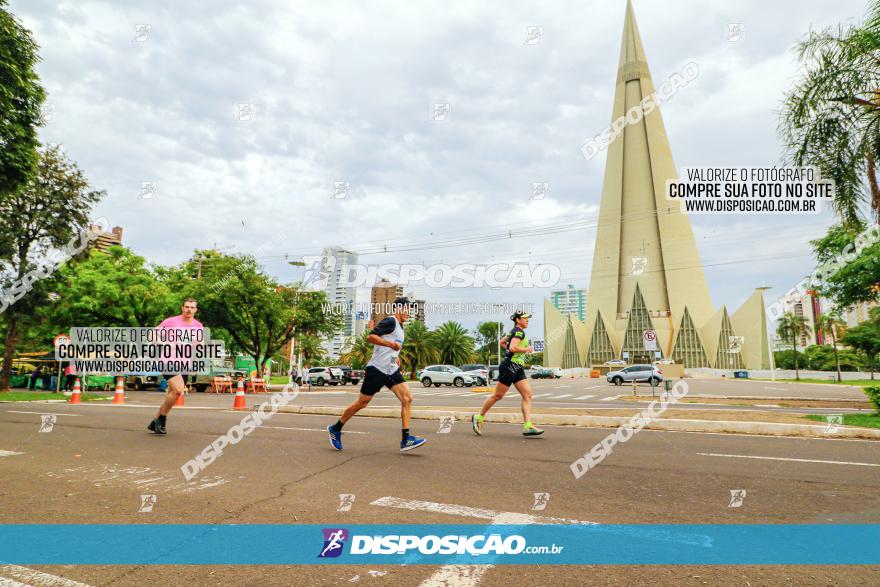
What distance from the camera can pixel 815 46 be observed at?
36.1ft

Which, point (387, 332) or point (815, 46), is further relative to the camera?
point (815, 46)

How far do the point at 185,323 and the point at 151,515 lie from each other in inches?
183

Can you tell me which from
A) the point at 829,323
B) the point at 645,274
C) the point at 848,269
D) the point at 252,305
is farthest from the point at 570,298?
the point at 848,269

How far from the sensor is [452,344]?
60.3m

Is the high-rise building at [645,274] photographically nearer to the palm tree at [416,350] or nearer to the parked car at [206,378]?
the palm tree at [416,350]

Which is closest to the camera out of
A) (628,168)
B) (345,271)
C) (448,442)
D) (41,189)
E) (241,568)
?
(241,568)

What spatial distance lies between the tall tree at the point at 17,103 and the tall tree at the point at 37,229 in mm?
10667

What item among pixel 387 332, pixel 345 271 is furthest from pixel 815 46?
pixel 345 271

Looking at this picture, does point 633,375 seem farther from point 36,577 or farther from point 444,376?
point 36,577

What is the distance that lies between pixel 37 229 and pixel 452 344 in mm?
43289

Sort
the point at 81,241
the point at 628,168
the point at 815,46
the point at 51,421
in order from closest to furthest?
the point at 51,421
the point at 815,46
the point at 81,241
the point at 628,168

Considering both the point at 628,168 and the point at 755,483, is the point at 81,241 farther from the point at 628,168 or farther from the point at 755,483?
the point at 628,168

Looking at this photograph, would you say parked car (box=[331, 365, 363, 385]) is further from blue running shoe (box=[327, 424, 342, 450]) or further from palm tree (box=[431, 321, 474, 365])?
blue running shoe (box=[327, 424, 342, 450])

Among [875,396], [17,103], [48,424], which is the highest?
[17,103]
